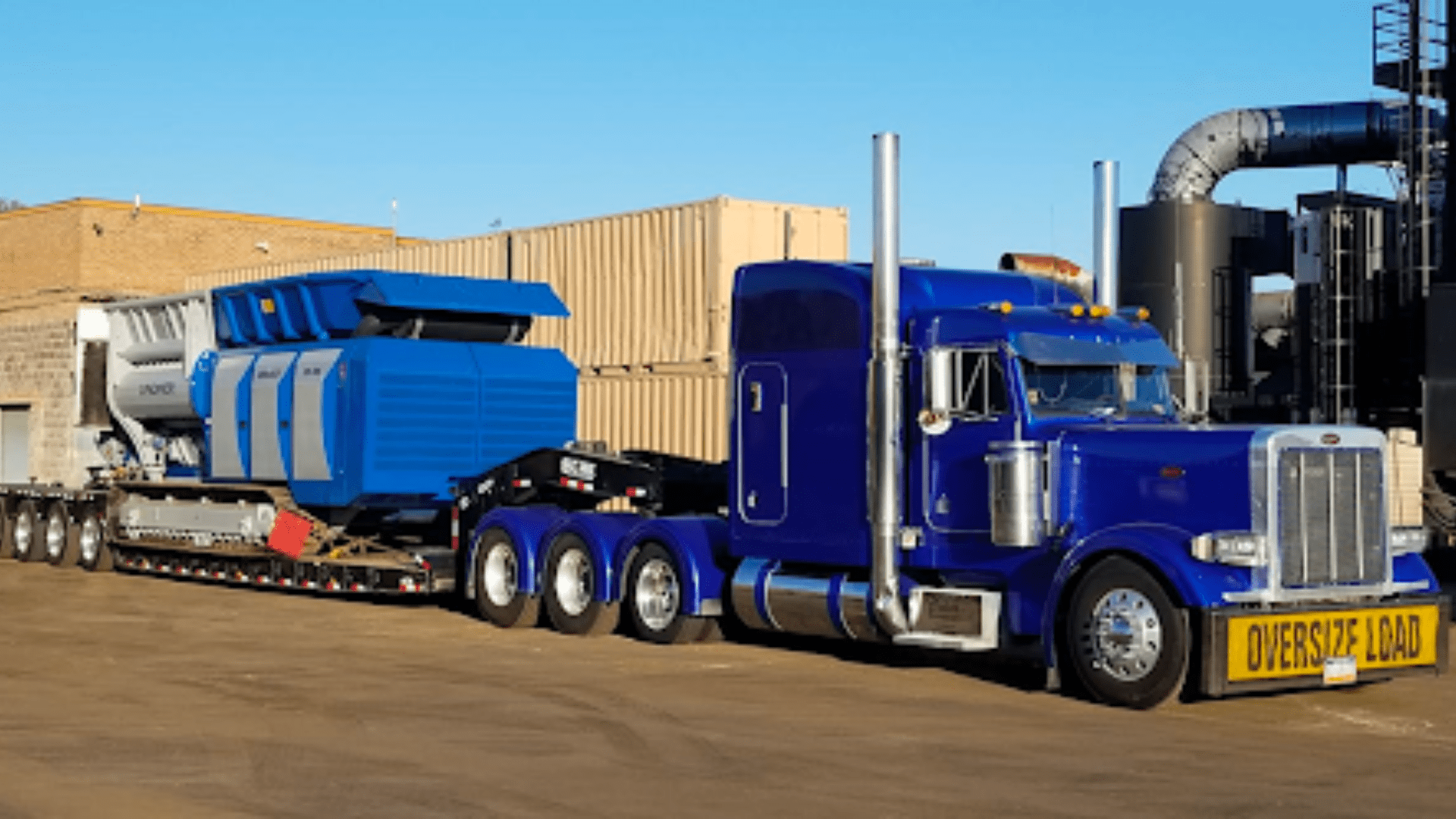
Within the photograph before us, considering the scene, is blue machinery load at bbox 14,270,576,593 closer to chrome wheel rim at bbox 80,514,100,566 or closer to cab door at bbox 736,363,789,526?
chrome wheel rim at bbox 80,514,100,566

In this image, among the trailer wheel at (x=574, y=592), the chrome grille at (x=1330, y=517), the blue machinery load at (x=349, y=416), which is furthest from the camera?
the blue machinery load at (x=349, y=416)

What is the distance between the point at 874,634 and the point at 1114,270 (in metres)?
3.75

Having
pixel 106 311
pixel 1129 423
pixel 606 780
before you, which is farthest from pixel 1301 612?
pixel 106 311

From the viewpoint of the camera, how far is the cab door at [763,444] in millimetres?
15492

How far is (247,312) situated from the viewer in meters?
22.1

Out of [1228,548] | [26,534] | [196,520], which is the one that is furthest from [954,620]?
[26,534]

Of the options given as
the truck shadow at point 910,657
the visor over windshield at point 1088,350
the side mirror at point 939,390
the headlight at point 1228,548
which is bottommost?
the truck shadow at point 910,657

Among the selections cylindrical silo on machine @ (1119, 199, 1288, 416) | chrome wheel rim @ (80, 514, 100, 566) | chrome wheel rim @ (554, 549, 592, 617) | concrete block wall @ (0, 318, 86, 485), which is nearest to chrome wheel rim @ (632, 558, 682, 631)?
chrome wheel rim @ (554, 549, 592, 617)

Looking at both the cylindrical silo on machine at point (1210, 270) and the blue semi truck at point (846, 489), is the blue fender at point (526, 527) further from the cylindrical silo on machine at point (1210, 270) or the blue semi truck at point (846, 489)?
the cylindrical silo on machine at point (1210, 270)

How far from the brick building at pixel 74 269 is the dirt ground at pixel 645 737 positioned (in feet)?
37.4

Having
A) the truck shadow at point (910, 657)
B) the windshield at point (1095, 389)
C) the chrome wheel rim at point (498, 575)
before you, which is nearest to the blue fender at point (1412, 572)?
the windshield at point (1095, 389)

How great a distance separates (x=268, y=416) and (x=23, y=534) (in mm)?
8162

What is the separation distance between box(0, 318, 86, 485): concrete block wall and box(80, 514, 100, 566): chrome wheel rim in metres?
0.80

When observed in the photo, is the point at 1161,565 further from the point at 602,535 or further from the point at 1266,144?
the point at 1266,144
